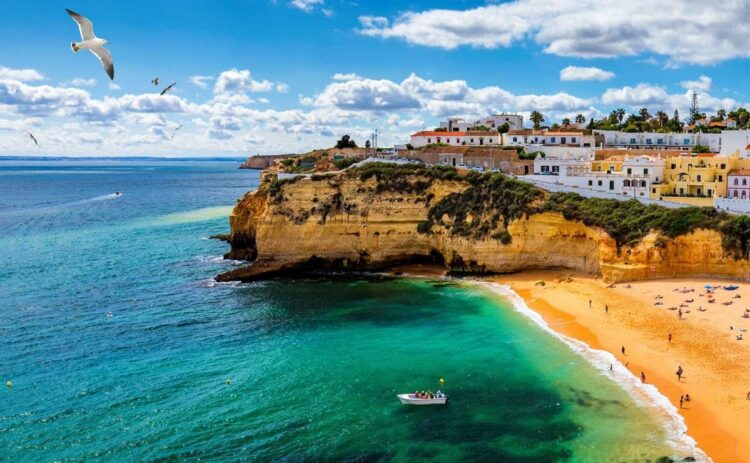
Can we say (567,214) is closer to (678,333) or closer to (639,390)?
(678,333)

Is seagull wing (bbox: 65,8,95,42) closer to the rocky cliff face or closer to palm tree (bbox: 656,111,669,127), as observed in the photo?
the rocky cliff face

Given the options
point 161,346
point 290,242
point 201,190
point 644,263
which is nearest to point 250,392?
point 161,346

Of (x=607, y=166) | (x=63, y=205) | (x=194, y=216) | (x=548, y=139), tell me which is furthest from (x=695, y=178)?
(x=63, y=205)

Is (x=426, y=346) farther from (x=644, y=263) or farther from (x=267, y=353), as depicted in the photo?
(x=644, y=263)

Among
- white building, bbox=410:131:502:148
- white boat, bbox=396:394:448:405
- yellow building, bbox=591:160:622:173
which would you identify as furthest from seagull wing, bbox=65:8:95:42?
white building, bbox=410:131:502:148

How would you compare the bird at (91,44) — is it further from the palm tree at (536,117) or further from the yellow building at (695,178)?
the palm tree at (536,117)

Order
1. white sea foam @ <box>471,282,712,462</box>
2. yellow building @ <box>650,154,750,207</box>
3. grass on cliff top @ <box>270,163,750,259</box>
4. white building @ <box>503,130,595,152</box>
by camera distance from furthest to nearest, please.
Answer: white building @ <box>503,130,595,152</box>, yellow building @ <box>650,154,750,207</box>, grass on cliff top @ <box>270,163,750,259</box>, white sea foam @ <box>471,282,712,462</box>
